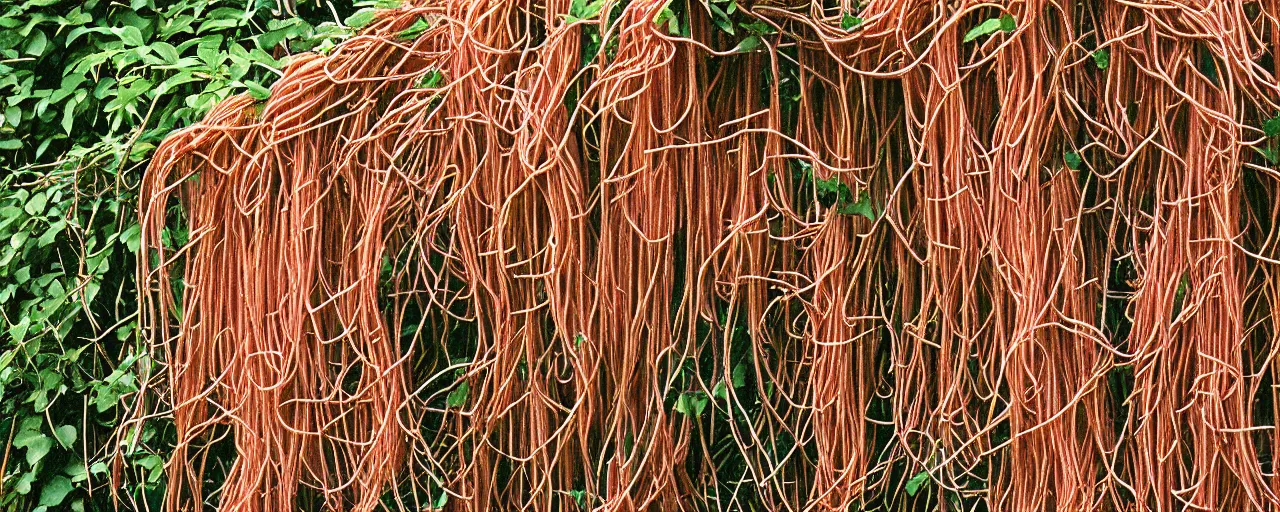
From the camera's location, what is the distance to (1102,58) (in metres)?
1.82

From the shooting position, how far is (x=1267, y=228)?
182 centimetres

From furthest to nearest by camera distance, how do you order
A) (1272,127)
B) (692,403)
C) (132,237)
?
1. (132,237)
2. (692,403)
3. (1272,127)

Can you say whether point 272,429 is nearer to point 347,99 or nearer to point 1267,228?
point 347,99

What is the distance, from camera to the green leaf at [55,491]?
8.43ft

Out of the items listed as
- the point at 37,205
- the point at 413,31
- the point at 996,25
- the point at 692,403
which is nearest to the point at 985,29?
the point at 996,25

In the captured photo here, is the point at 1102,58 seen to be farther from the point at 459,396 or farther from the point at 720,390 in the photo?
the point at 459,396

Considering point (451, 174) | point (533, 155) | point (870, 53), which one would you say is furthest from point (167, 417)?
point (870, 53)

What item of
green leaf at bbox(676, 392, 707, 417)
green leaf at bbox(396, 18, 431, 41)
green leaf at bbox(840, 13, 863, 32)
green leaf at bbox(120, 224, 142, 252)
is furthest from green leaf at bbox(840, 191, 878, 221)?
green leaf at bbox(120, 224, 142, 252)

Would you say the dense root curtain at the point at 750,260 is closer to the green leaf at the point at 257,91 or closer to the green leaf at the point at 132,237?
the green leaf at the point at 257,91

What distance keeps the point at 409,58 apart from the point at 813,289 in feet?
2.78

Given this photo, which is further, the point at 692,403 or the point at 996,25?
the point at 692,403

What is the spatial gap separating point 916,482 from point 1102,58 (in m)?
0.74

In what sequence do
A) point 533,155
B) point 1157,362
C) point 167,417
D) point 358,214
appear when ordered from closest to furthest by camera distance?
point 1157,362 < point 533,155 < point 358,214 < point 167,417

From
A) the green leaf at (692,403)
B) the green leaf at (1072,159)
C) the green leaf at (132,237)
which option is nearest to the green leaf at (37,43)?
the green leaf at (132,237)
